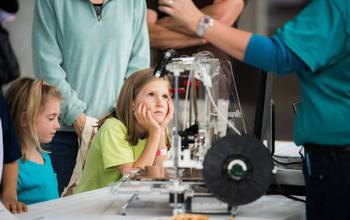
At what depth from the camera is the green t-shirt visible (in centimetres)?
288

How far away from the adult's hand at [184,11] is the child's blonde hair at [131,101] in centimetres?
105

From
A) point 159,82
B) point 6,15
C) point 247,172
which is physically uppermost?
point 6,15

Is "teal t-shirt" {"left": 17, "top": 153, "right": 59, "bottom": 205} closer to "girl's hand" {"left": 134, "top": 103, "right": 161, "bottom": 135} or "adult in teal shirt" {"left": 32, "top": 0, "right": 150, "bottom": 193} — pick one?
"girl's hand" {"left": 134, "top": 103, "right": 161, "bottom": 135}

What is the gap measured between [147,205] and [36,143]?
0.72m

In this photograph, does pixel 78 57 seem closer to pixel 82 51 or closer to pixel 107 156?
pixel 82 51

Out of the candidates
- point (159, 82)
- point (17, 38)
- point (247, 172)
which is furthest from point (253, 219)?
point (17, 38)

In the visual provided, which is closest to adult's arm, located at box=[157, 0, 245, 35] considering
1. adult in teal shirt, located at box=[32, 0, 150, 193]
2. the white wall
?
adult in teal shirt, located at box=[32, 0, 150, 193]

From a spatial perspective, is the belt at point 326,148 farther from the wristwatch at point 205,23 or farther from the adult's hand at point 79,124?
the adult's hand at point 79,124

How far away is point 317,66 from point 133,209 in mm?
662

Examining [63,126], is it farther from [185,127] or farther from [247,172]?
[247,172]

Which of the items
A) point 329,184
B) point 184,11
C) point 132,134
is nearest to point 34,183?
point 132,134

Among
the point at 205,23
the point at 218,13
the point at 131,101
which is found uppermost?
the point at 218,13

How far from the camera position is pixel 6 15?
196 cm

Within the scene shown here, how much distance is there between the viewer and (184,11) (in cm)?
193
